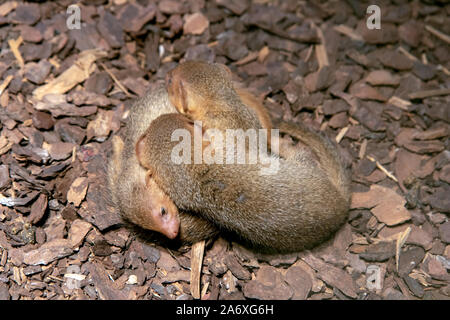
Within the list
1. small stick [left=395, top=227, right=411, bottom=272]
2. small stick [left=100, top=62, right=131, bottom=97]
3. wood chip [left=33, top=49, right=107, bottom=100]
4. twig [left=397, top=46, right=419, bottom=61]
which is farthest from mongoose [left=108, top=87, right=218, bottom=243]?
twig [left=397, top=46, right=419, bottom=61]

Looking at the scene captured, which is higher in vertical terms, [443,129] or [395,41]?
[395,41]

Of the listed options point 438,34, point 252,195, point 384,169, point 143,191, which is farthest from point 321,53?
point 143,191

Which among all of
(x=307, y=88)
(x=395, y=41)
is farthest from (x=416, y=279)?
(x=395, y=41)

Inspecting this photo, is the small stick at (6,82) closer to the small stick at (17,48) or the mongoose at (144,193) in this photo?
the small stick at (17,48)

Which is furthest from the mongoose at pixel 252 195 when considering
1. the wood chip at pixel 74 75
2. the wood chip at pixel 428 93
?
the wood chip at pixel 428 93

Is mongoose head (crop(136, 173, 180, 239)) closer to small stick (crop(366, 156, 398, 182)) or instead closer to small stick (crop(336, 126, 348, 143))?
small stick (crop(336, 126, 348, 143))
